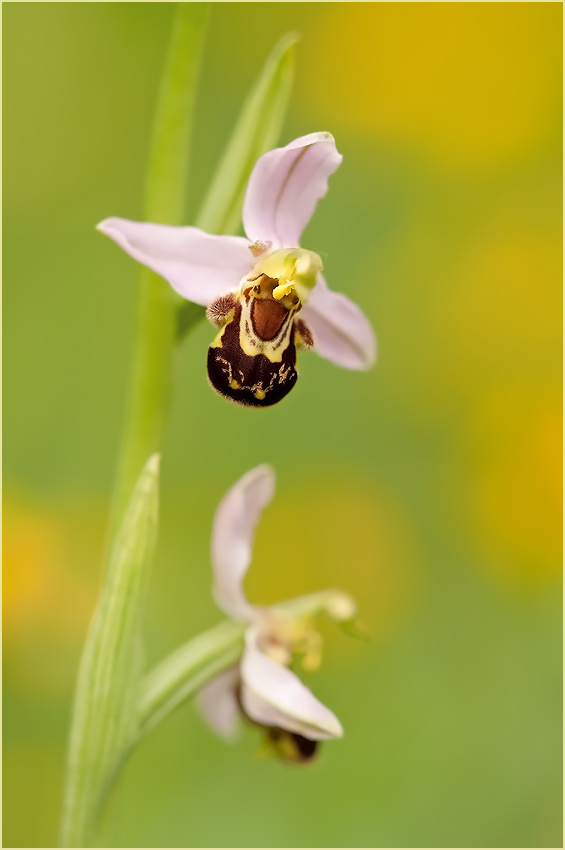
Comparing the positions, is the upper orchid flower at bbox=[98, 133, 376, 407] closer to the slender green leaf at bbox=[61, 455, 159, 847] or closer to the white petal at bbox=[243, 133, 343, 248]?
the white petal at bbox=[243, 133, 343, 248]

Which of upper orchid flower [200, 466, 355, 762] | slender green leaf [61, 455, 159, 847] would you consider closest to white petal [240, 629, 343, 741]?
upper orchid flower [200, 466, 355, 762]

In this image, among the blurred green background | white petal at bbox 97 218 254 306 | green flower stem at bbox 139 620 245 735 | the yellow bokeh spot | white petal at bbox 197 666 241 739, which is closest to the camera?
white petal at bbox 97 218 254 306

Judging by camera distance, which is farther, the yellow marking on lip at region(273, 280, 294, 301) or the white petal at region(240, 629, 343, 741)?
the white petal at region(240, 629, 343, 741)

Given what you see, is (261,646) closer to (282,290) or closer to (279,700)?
(279,700)

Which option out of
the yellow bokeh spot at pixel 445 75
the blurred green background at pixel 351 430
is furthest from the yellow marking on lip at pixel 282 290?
the yellow bokeh spot at pixel 445 75

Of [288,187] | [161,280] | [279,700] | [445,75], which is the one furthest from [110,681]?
[445,75]

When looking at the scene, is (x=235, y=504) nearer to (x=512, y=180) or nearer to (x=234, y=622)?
(x=234, y=622)

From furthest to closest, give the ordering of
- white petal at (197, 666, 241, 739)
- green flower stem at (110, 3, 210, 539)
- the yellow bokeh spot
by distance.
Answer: the yellow bokeh spot < white petal at (197, 666, 241, 739) < green flower stem at (110, 3, 210, 539)
